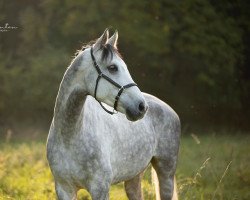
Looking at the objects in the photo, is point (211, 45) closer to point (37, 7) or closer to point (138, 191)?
point (37, 7)

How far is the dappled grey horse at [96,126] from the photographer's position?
14.7ft

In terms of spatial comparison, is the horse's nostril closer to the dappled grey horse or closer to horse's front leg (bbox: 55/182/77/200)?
the dappled grey horse

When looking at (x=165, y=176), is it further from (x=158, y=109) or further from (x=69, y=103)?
(x=69, y=103)

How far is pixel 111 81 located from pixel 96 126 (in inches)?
25.7

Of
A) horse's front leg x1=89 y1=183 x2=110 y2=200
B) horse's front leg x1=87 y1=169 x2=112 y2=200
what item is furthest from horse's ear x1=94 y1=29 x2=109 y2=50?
horse's front leg x1=89 y1=183 x2=110 y2=200

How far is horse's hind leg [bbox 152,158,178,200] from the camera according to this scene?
620cm

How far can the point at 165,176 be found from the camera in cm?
624

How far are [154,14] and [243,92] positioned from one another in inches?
166

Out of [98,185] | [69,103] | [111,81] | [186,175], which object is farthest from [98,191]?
[186,175]

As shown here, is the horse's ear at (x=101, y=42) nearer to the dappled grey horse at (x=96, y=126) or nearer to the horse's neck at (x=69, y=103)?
the dappled grey horse at (x=96, y=126)

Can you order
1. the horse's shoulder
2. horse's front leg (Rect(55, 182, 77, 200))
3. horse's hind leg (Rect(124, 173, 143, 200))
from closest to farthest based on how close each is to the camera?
horse's front leg (Rect(55, 182, 77, 200))
the horse's shoulder
horse's hind leg (Rect(124, 173, 143, 200))

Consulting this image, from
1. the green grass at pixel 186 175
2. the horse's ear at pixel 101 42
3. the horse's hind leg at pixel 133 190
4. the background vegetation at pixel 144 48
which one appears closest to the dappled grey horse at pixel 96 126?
the horse's ear at pixel 101 42

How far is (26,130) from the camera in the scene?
1744cm

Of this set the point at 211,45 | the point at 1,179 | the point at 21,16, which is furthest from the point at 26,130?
the point at 1,179
